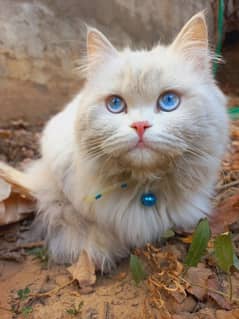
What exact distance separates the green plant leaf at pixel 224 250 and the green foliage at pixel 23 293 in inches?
29.9

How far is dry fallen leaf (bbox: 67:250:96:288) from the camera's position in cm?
192

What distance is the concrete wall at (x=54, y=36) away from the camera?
312 centimetres

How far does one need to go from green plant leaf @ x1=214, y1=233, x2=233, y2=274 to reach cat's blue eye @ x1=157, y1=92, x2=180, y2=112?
1.53 feet

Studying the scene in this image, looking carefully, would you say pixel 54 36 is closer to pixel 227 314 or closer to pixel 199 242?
pixel 199 242

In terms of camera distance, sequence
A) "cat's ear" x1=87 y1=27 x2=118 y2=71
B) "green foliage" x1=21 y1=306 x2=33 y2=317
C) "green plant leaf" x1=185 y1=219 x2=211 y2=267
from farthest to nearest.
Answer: "cat's ear" x1=87 y1=27 x2=118 y2=71, "green foliage" x1=21 y1=306 x2=33 y2=317, "green plant leaf" x1=185 y1=219 x2=211 y2=267

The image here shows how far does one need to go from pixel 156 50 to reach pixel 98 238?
0.79m

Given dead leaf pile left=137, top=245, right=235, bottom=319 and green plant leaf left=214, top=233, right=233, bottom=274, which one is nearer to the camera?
green plant leaf left=214, top=233, right=233, bottom=274

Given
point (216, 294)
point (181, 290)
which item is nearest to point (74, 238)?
point (181, 290)

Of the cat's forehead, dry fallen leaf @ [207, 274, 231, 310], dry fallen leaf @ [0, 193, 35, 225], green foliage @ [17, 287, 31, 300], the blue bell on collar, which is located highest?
the cat's forehead

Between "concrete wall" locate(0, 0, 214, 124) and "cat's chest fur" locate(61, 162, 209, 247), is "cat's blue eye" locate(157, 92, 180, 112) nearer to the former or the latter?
Answer: "cat's chest fur" locate(61, 162, 209, 247)

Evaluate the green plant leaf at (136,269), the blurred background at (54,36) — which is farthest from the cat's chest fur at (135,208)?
the blurred background at (54,36)

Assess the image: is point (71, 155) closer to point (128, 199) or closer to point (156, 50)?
point (128, 199)

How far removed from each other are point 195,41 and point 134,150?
509 mm

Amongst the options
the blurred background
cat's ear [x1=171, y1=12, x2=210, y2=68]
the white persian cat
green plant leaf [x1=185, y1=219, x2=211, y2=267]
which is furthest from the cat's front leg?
the blurred background
